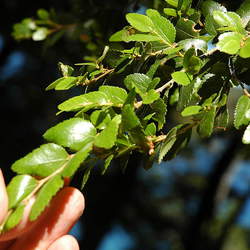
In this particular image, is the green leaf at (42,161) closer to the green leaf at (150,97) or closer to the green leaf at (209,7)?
the green leaf at (150,97)

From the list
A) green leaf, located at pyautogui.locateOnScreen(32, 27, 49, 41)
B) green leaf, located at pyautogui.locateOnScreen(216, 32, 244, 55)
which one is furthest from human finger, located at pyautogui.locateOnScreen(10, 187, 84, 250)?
green leaf, located at pyautogui.locateOnScreen(32, 27, 49, 41)

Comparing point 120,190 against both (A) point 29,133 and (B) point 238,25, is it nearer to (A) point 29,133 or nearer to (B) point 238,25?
(A) point 29,133

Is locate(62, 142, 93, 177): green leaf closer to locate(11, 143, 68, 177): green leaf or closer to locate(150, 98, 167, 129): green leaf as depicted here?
locate(11, 143, 68, 177): green leaf

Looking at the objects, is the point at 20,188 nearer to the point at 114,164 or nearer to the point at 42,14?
the point at 42,14

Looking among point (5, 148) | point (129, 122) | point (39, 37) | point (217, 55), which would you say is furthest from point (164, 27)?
point (5, 148)

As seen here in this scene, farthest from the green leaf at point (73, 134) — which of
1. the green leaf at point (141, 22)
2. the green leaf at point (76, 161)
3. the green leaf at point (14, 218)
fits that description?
the green leaf at point (141, 22)
